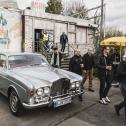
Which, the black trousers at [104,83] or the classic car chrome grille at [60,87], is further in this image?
the black trousers at [104,83]

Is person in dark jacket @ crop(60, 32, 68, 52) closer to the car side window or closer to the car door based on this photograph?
the car side window

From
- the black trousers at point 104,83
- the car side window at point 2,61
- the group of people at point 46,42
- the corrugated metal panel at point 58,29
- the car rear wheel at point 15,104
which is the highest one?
the corrugated metal panel at point 58,29

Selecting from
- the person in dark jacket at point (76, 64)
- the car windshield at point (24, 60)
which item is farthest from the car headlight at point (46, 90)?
the person in dark jacket at point (76, 64)

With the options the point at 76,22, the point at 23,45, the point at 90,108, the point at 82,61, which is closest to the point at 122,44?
the point at 82,61

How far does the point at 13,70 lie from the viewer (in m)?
6.87

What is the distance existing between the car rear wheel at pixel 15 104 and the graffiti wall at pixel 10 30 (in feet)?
31.8

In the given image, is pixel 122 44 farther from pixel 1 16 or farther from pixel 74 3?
pixel 74 3

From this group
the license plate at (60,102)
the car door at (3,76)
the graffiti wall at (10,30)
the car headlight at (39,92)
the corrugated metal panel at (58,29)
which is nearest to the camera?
the car headlight at (39,92)

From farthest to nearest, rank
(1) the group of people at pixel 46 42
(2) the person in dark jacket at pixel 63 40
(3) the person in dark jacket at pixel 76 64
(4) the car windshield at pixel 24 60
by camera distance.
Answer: (2) the person in dark jacket at pixel 63 40
(1) the group of people at pixel 46 42
(3) the person in dark jacket at pixel 76 64
(4) the car windshield at pixel 24 60

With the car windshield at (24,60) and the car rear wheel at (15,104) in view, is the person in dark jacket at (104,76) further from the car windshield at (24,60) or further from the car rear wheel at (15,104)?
the car rear wheel at (15,104)

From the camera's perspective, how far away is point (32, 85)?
5.65 metres

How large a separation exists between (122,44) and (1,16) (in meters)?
8.19

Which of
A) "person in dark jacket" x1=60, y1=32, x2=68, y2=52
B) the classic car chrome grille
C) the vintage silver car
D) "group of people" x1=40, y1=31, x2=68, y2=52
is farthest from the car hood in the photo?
"person in dark jacket" x1=60, y1=32, x2=68, y2=52

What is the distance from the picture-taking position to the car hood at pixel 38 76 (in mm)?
5856
